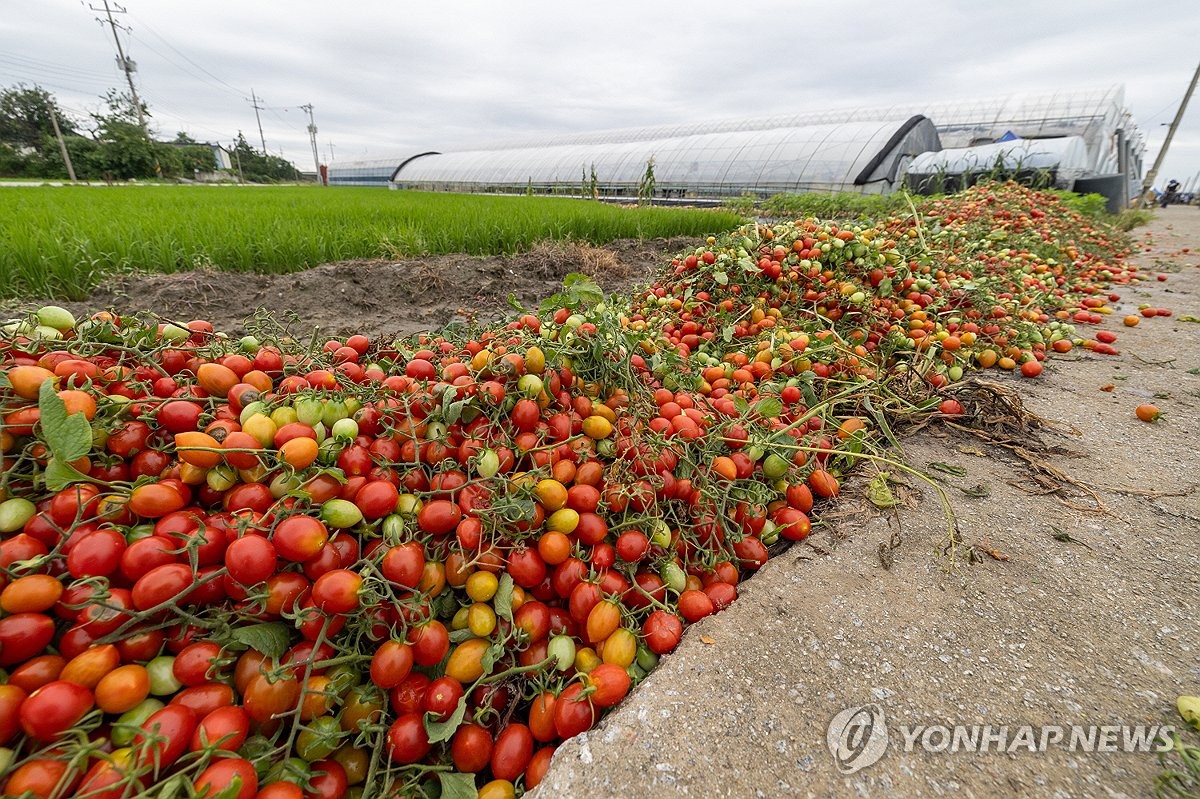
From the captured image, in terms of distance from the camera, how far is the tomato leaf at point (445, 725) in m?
0.98

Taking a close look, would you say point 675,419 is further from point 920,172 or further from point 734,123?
Answer: point 734,123

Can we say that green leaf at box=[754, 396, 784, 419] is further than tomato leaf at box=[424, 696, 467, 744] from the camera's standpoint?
Yes

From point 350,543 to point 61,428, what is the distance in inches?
22.0

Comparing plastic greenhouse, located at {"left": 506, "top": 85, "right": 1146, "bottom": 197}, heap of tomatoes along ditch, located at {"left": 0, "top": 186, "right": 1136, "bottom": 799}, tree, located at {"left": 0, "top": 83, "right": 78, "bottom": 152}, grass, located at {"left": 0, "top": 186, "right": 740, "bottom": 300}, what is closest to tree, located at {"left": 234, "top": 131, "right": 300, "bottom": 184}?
tree, located at {"left": 0, "top": 83, "right": 78, "bottom": 152}

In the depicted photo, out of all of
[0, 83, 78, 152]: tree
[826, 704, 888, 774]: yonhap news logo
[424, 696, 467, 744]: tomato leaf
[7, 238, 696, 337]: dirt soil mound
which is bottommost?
[826, 704, 888, 774]: yonhap news logo

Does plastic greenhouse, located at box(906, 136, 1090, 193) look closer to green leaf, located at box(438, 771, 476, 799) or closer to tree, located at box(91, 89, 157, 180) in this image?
green leaf, located at box(438, 771, 476, 799)

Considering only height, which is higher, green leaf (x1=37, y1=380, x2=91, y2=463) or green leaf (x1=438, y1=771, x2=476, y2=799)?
green leaf (x1=37, y1=380, x2=91, y2=463)

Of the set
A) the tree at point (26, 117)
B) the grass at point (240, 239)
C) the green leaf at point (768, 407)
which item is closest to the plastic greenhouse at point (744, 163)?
the grass at point (240, 239)

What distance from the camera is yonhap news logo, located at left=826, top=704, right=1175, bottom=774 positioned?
0.98 metres

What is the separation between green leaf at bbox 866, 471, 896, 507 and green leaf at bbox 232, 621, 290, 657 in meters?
1.75

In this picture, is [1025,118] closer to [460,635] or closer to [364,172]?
[460,635]

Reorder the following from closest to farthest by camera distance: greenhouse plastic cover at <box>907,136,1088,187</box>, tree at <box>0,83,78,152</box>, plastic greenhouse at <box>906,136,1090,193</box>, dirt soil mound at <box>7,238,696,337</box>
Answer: dirt soil mound at <box>7,238,696,337</box> < plastic greenhouse at <box>906,136,1090,193</box> < greenhouse plastic cover at <box>907,136,1088,187</box> < tree at <box>0,83,78,152</box>

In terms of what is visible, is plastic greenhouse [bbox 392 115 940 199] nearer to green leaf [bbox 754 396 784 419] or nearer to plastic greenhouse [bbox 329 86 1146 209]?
plastic greenhouse [bbox 329 86 1146 209]

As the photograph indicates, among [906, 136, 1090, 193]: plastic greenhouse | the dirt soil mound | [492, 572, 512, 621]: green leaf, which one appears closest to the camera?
[492, 572, 512, 621]: green leaf
